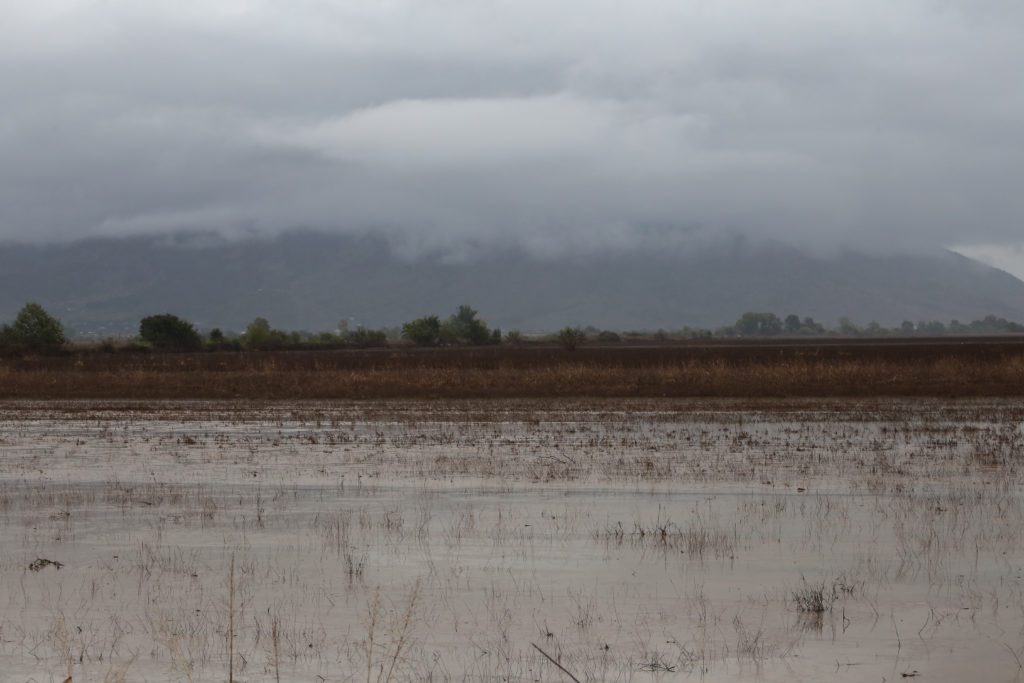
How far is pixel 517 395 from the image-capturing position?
155 ft

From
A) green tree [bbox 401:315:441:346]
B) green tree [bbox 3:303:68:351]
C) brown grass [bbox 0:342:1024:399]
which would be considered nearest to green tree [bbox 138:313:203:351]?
green tree [bbox 3:303:68:351]

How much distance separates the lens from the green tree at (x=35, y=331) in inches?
3504

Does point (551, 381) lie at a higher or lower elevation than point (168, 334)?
lower

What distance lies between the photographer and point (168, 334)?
335 feet

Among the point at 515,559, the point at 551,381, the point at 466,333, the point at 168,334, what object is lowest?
the point at 515,559

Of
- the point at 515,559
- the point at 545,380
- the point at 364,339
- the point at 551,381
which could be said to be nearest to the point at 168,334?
the point at 364,339

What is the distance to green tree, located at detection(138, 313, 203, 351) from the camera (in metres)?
102

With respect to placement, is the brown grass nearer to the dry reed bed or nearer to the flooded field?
the dry reed bed

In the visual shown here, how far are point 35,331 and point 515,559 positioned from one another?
8680cm

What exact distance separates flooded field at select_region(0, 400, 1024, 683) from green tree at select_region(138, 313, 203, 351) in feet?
249

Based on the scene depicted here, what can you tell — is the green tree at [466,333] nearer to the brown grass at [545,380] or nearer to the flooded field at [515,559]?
the brown grass at [545,380]

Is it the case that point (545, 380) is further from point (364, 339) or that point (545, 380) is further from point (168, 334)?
point (364, 339)

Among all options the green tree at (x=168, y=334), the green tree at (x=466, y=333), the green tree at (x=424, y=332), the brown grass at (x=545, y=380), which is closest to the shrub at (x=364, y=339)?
the green tree at (x=424, y=332)

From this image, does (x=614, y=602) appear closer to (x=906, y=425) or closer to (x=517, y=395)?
(x=906, y=425)
